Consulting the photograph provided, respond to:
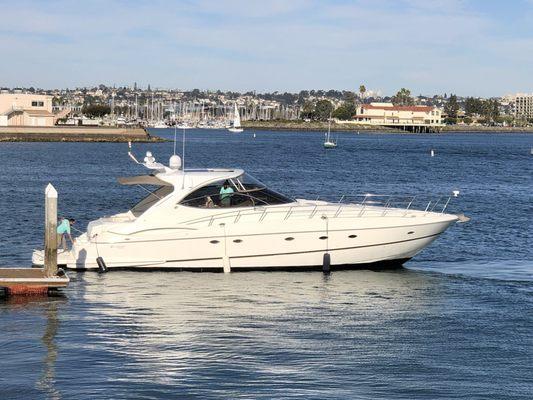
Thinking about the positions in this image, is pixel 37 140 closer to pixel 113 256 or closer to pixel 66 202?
pixel 66 202

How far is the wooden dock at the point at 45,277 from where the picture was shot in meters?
23.5

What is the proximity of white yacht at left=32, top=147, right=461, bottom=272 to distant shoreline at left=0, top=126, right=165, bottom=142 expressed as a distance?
11563 centimetres

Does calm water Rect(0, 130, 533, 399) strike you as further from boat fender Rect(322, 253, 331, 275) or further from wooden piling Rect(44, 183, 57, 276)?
wooden piling Rect(44, 183, 57, 276)

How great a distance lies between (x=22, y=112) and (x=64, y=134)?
15050 mm

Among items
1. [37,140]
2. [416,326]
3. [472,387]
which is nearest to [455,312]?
[416,326]

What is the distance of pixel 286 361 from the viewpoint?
18.5 m

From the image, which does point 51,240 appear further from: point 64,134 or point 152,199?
point 64,134

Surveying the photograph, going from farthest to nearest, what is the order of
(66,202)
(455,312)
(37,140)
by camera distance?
(37,140)
(66,202)
(455,312)

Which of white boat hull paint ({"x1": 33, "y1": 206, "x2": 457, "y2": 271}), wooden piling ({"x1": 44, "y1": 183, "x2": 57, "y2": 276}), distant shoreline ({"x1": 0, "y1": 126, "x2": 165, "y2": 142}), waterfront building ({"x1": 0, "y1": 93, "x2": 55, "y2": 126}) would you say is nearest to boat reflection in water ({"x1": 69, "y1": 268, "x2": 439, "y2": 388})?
white boat hull paint ({"x1": 33, "y1": 206, "x2": 457, "y2": 271})

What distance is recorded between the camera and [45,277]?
23.9 metres

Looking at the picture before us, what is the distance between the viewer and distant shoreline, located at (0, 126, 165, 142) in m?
140

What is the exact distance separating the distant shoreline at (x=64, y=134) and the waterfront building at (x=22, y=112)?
867 cm

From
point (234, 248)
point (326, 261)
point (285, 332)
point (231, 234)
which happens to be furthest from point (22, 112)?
point (285, 332)

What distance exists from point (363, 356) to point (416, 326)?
3.16 meters
